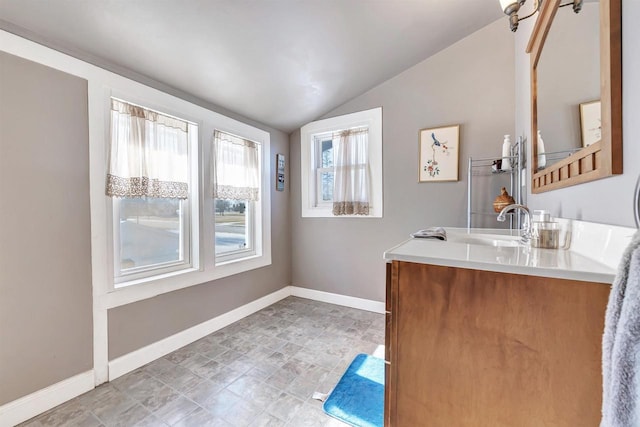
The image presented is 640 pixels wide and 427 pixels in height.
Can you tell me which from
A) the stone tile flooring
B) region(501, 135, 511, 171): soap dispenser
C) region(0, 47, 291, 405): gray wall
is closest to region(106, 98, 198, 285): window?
region(0, 47, 291, 405): gray wall

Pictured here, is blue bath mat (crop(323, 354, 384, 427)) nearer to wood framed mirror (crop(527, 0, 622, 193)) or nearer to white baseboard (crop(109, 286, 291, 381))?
white baseboard (crop(109, 286, 291, 381))

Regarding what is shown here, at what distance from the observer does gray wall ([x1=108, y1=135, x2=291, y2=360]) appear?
1776 millimetres

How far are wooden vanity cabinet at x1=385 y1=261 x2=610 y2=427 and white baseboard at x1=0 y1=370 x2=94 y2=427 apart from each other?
188 centimetres

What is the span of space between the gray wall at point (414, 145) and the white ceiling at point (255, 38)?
169 millimetres

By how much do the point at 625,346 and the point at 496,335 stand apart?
0.42 meters

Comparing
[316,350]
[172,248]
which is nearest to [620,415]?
[316,350]

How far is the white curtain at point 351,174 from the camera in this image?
2.84 meters

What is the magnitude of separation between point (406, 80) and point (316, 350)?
2.77 metres

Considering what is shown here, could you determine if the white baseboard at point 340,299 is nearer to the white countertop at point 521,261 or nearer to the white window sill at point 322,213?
the white window sill at point 322,213

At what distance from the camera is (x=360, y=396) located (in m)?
1.53

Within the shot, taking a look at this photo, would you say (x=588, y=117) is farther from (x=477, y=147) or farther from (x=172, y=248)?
(x=172, y=248)

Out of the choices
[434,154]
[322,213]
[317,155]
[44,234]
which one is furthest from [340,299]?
[44,234]

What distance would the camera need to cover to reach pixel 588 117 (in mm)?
836

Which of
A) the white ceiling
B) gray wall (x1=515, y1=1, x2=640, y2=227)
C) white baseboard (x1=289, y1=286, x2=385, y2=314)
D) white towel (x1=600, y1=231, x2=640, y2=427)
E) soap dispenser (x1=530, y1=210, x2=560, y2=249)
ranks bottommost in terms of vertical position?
white baseboard (x1=289, y1=286, x2=385, y2=314)
